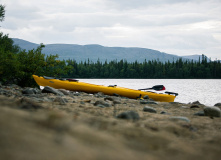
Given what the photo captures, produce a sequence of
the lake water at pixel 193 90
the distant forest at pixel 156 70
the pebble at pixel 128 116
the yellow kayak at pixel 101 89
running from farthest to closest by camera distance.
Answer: the distant forest at pixel 156 70
the lake water at pixel 193 90
the yellow kayak at pixel 101 89
the pebble at pixel 128 116

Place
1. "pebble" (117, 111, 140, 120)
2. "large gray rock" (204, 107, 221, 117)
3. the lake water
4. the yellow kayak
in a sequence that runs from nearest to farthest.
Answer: "pebble" (117, 111, 140, 120) < "large gray rock" (204, 107, 221, 117) < the yellow kayak < the lake water

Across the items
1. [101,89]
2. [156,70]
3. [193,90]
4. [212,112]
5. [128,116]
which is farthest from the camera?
[156,70]

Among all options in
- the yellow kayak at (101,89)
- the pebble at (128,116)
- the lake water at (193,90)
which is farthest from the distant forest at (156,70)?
the pebble at (128,116)

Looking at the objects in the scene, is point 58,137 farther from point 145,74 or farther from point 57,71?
point 145,74

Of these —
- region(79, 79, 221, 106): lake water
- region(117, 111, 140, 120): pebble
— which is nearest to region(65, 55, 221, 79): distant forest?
region(79, 79, 221, 106): lake water

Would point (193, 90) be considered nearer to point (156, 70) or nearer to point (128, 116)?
point (128, 116)

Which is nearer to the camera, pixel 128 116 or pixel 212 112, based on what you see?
pixel 128 116

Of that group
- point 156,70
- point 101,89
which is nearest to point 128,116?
point 101,89

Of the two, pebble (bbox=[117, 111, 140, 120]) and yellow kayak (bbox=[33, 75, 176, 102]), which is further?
yellow kayak (bbox=[33, 75, 176, 102])

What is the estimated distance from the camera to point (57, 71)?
670 inches

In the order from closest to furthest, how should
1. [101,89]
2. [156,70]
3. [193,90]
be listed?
[101,89] < [193,90] < [156,70]

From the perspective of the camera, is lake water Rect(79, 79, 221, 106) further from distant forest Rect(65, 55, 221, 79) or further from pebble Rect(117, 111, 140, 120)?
distant forest Rect(65, 55, 221, 79)

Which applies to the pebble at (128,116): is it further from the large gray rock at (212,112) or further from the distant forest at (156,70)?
the distant forest at (156,70)

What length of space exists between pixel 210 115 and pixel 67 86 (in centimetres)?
1041
